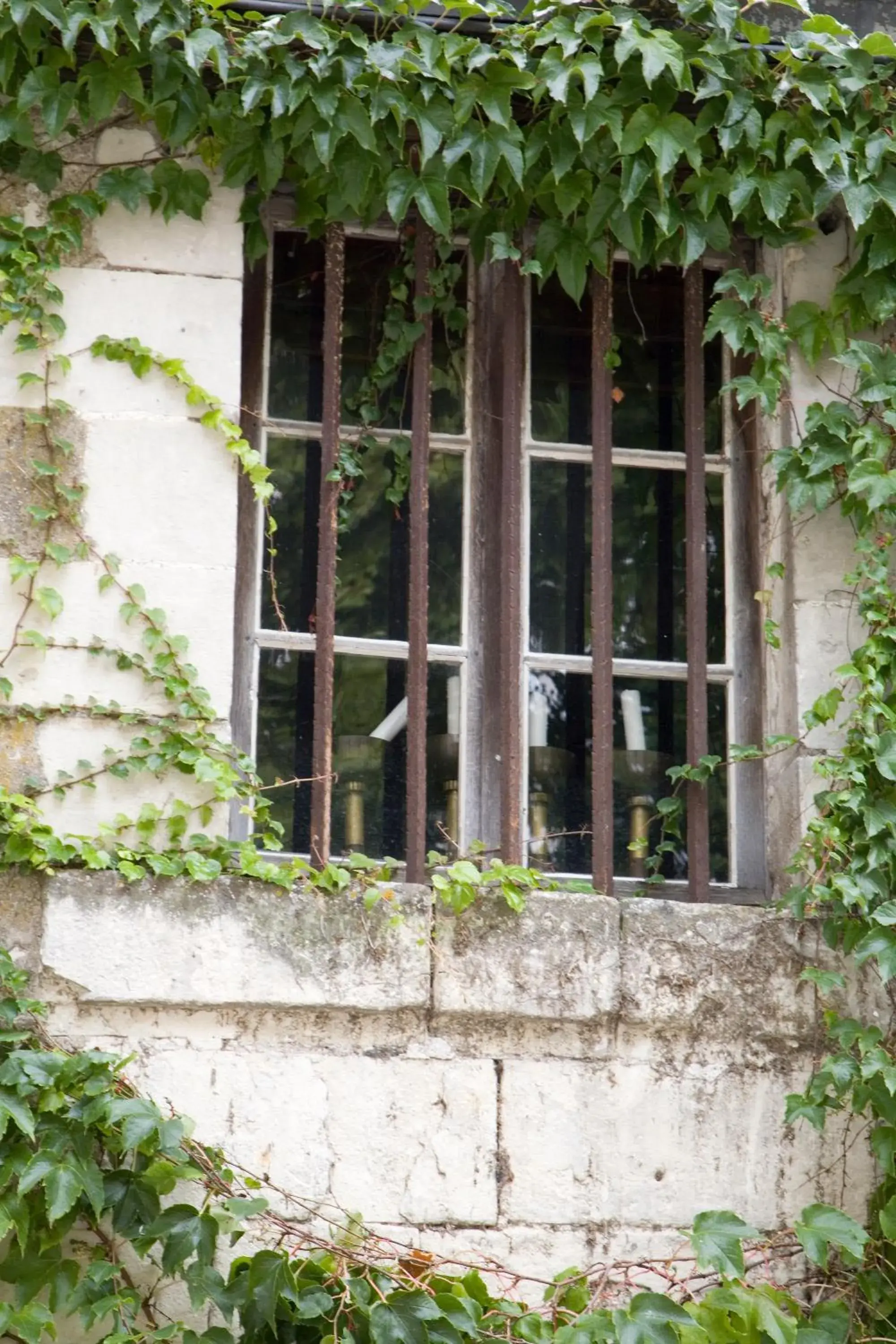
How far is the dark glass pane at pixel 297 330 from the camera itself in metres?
4.14

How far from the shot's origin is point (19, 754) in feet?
11.8

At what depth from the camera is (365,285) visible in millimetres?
4223

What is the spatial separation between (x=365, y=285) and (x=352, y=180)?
37 cm

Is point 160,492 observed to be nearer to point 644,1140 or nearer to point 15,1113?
point 15,1113

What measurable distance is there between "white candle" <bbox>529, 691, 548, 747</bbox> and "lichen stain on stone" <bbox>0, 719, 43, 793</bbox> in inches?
40.3

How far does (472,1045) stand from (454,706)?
732 millimetres

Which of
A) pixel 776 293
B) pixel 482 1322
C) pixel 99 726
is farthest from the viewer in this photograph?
pixel 776 293

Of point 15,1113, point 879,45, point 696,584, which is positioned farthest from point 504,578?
point 15,1113

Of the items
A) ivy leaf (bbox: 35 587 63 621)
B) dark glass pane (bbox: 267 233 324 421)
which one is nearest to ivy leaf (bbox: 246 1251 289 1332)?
ivy leaf (bbox: 35 587 63 621)

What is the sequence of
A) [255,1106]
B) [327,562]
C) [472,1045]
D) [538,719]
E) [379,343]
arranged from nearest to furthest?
1. [255,1106]
2. [472,1045]
3. [327,562]
4. [538,719]
5. [379,343]

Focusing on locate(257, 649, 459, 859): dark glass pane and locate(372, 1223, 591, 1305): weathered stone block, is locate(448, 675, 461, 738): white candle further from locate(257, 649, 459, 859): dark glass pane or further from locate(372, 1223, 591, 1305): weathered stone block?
locate(372, 1223, 591, 1305): weathered stone block

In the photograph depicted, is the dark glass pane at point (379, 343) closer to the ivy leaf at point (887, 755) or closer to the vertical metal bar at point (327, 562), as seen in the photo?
the vertical metal bar at point (327, 562)

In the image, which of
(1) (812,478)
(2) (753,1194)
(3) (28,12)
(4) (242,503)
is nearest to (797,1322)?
(2) (753,1194)

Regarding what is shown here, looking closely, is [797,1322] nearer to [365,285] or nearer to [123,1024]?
[123,1024]
